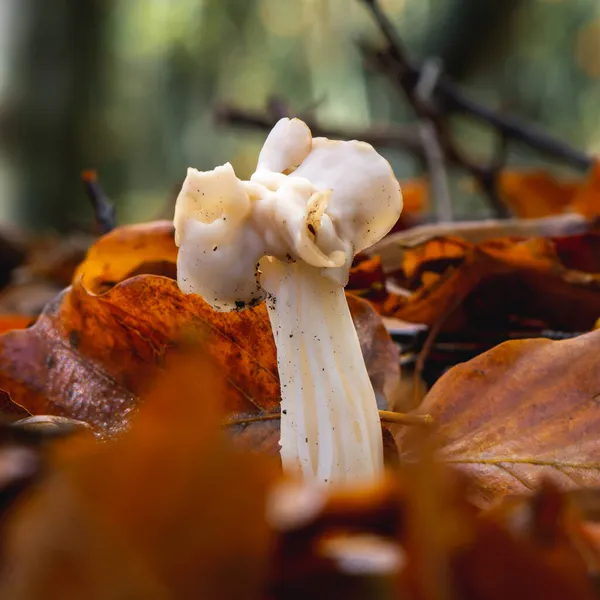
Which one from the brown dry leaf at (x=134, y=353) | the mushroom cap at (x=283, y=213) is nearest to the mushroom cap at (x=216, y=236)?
the mushroom cap at (x=283, y=213)

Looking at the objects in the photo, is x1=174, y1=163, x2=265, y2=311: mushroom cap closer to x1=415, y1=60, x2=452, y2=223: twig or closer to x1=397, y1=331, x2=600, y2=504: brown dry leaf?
x1=397, y1=331, x2=600, y2=504: brown dry leaf

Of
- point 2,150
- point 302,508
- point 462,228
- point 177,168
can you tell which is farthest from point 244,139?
point 302,508

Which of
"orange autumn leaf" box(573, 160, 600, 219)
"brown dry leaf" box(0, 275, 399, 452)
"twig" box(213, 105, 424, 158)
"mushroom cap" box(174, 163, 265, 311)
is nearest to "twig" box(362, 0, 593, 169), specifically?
"twig" box(213, 105, 424, 158)

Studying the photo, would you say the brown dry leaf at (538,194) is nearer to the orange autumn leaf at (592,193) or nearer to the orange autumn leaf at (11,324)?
the orange autumn leaf at (592,193)

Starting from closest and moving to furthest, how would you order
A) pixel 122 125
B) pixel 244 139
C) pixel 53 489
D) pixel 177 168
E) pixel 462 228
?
1. pixel 53 489
2. pixel 462 228
3. pixel 122 125
4. pixel 244 139
5. pixel 177 168

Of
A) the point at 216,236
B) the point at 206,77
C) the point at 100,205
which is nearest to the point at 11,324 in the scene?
the point at 100,205

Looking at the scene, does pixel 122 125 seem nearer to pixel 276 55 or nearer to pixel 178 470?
pixel 276 55
